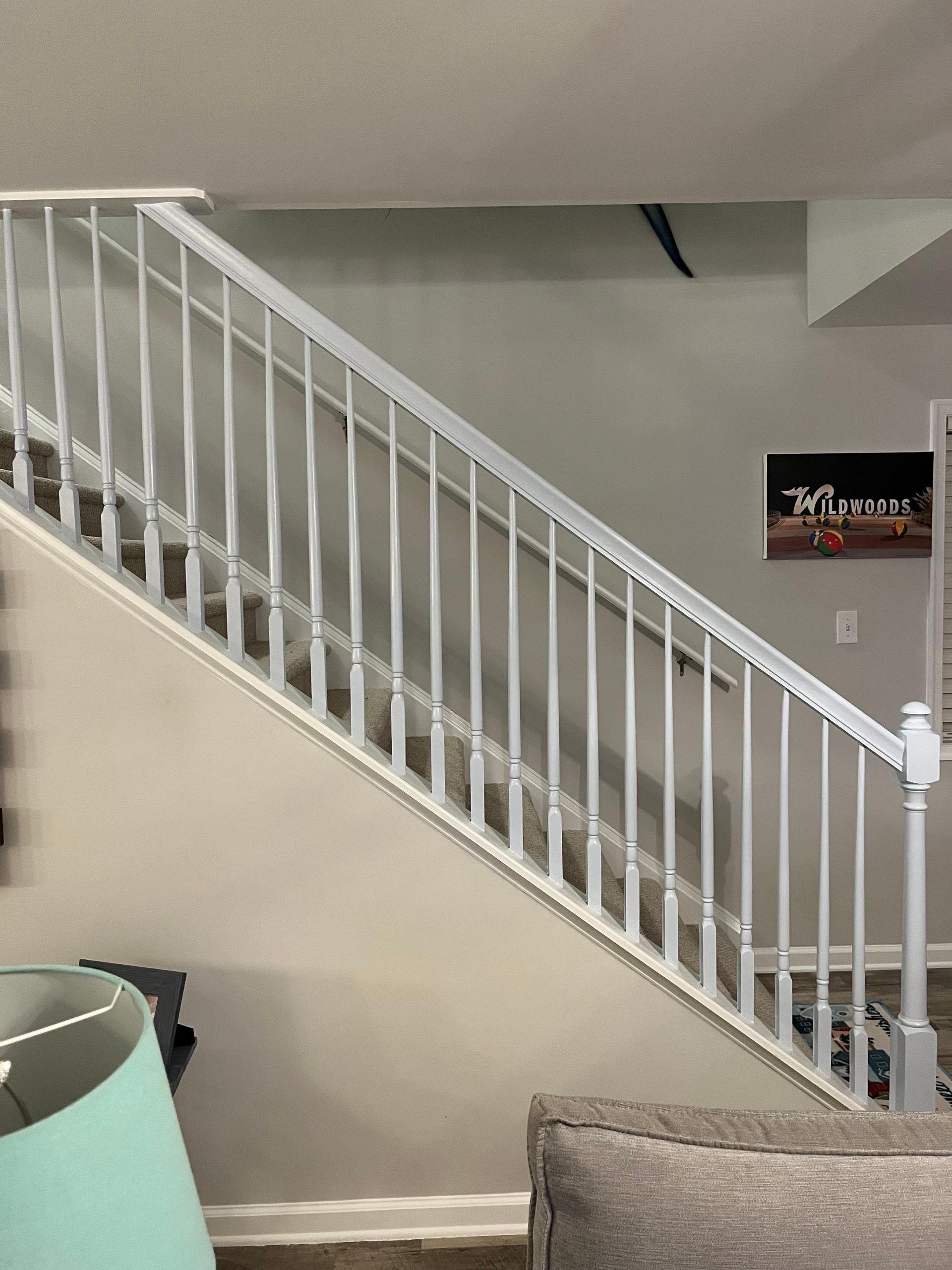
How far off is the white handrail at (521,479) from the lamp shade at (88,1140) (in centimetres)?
131

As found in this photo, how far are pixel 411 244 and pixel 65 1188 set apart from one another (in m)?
2.83

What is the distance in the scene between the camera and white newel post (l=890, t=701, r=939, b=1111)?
1842 mm

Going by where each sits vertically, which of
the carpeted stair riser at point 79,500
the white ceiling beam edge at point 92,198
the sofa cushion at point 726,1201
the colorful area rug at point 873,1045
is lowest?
the colorful area rug at point 873,1045

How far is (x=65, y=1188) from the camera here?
61 cm

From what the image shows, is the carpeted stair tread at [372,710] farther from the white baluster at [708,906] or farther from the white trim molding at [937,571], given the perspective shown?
the white trim molding at [937,571]

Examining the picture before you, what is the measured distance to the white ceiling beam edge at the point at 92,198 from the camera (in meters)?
1.85

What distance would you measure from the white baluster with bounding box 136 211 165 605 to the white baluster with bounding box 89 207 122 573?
68 millimetres

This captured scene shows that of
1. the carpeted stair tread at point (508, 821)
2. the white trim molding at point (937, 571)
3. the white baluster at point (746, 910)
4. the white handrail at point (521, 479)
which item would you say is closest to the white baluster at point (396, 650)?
the white handrail at point (521, 479)

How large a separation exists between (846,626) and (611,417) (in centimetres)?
114

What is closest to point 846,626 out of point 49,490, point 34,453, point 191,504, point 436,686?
point 436,686

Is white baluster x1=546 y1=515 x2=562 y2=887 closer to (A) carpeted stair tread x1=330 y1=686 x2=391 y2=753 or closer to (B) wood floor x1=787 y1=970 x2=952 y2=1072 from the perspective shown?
(A) carpeted stair tread x1=330 y1=686 x2=391 y2=753

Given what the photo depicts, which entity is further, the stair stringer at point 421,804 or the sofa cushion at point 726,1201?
the stair stringer at point 421,804

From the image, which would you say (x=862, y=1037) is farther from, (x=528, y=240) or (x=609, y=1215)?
(x=528, y=240)

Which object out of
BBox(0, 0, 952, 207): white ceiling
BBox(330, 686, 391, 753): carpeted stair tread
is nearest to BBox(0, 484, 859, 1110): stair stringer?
BBox(330, 686, 391, 753): carpeted stair tread
